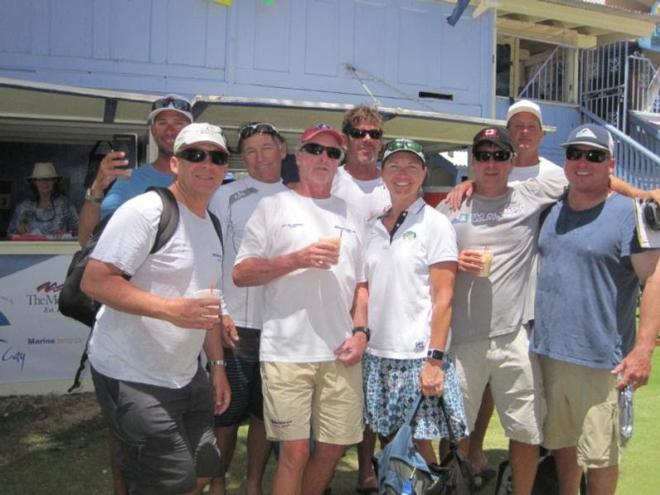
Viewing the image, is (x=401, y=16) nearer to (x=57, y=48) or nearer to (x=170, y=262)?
(x=57, y=48)

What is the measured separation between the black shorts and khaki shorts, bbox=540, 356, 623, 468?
1519mm

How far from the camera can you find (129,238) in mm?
2467

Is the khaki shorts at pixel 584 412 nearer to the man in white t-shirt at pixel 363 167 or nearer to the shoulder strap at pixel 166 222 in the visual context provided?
the man in white t-shirt at pixel 363 167

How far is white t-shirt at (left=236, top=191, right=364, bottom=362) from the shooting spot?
305 cm

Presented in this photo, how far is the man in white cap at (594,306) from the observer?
3107mm

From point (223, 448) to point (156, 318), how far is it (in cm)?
140

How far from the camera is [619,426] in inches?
128

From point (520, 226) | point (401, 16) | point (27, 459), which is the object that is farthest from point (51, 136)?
point (520, 226)

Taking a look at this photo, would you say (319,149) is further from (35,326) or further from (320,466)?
(35,326)

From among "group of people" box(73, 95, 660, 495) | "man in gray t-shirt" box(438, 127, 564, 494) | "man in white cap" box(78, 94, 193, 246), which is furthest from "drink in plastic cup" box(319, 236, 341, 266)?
"man in white cap" box(78, 94, 193, 246)

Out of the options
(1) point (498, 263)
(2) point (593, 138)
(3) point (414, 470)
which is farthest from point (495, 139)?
(3) point (414, 470)

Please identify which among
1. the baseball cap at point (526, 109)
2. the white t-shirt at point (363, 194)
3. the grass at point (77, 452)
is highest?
the baseball cap at point (526, 109)

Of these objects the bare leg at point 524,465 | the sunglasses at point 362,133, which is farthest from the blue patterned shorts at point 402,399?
the sunglasses at point 362,133

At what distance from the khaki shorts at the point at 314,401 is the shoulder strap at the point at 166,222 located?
0.86m
